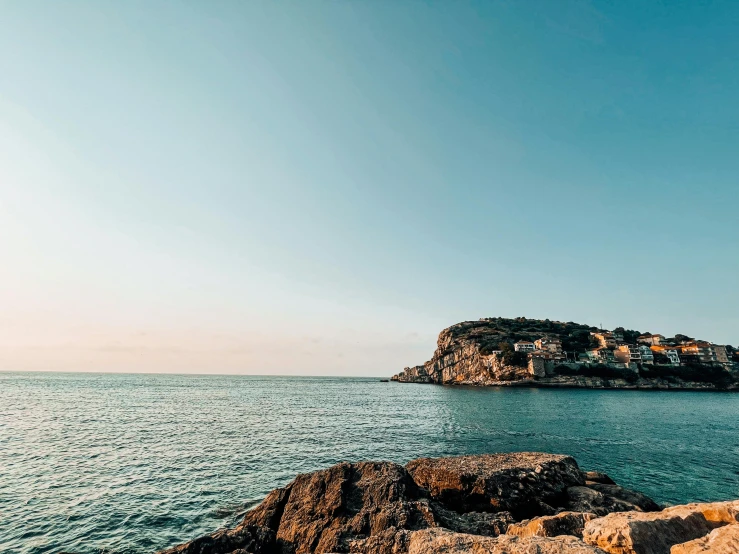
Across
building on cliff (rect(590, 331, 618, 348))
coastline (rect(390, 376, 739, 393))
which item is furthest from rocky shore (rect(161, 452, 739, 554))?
building on cliff (rect(590, 331, 618, 348))

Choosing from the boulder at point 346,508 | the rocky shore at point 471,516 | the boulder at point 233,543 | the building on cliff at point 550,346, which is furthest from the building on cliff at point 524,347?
the boulder at point 233,543

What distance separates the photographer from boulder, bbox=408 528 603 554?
8211 mm

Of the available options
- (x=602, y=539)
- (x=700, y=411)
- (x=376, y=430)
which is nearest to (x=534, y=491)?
(x=602, y=539)

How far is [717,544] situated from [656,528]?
2.07m

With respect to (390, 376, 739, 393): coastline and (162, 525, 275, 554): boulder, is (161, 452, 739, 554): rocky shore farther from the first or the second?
(390, 376, 739, 393): coastline

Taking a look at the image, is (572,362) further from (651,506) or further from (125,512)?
(125,512)

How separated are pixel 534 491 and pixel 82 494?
28.2 m

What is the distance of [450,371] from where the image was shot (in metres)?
182

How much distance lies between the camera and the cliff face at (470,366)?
5650 inches

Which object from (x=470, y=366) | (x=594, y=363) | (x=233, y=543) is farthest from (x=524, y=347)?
(x=233, y=543)

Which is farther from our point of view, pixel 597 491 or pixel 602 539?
pixel 597 491

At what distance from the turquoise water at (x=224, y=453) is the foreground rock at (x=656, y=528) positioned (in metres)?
19.1

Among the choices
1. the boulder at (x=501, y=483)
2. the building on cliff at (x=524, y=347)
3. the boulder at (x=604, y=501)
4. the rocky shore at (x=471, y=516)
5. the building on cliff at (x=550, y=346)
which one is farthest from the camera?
the building on cliff at (x=524, y=347)

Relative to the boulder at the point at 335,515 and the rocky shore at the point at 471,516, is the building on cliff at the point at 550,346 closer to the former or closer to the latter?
the rocky shore at the point at 471,516
